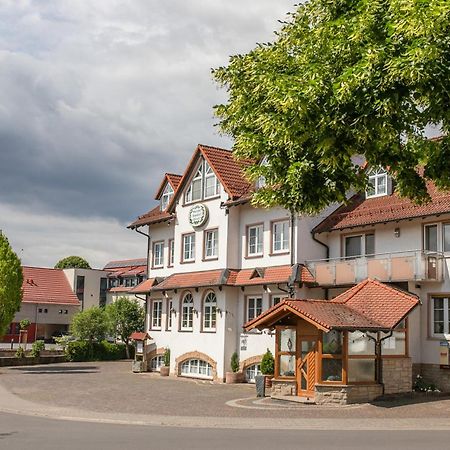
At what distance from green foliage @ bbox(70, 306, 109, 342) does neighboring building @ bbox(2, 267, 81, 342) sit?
2220 centimetres

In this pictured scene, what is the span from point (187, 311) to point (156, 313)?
3.66m

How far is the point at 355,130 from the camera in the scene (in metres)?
13.5

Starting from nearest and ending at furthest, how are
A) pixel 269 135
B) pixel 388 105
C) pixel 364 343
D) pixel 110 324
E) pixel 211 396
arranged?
pixel 388 105
pixel 269 135
pixel 364 343
pixel 211 396
pixel 110 324

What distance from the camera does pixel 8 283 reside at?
35.9 meters

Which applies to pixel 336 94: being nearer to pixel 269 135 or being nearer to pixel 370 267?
pixel 269 135

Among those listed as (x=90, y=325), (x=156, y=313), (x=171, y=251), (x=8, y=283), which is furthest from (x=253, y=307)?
(x=90, y=325)

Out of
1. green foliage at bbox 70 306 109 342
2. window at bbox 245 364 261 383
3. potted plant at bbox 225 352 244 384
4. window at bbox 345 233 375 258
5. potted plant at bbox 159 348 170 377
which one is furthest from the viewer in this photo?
green foliage at bbox 70 306 109 342

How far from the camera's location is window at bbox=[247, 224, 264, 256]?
3294cm

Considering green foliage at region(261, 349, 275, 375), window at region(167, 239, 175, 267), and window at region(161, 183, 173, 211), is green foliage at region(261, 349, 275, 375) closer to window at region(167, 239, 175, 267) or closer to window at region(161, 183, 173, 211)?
window at region(167, 239, 175, 267)

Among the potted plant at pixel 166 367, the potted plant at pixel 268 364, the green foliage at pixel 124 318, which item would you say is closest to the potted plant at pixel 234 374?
the potted plant at pixel 268 364

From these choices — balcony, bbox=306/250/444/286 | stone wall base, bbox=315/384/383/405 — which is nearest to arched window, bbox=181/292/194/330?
balcony, bbox=306/250/444/286

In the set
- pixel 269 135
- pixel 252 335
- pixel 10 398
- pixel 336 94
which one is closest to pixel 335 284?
pixel 252 335

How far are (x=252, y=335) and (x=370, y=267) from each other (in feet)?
23.6

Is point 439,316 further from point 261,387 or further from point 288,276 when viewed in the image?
point 261,387
